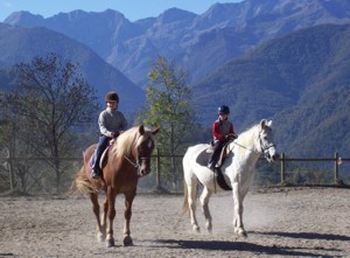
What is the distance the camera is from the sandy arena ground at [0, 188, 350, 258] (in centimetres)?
1029

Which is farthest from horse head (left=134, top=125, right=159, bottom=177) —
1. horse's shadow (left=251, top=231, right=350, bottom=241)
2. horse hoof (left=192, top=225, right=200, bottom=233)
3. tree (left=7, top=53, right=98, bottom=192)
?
tree (left=7, top=53, right=98, bottom=192)

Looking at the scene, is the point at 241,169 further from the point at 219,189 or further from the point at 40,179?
the point at 40,179

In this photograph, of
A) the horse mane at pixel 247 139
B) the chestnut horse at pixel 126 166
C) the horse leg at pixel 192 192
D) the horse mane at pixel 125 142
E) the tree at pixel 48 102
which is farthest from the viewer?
the tree at pixel 48 102

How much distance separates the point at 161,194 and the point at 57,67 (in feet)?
46.3

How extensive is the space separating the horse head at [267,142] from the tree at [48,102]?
23.3 m

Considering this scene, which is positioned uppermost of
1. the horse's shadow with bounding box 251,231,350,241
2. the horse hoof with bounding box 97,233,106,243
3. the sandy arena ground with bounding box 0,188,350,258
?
the horse hoof with bounding box 97,233,106,243

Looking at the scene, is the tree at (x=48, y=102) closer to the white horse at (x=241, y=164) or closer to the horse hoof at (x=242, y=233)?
the white horse at (x=241, y=164)

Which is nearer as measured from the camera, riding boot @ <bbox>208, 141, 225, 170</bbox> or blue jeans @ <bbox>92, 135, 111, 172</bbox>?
→ blue jeans @ <bbox>92, 135, 111, 172</bbox>

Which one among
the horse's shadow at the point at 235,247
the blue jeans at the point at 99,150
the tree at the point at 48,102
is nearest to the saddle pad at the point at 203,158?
the horse's shadow at the point at 235,247

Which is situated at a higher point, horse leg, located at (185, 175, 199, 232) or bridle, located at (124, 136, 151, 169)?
bridle, located at (124, 136, 151, 169)

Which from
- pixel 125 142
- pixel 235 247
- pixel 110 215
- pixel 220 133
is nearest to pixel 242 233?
pixel 235 247

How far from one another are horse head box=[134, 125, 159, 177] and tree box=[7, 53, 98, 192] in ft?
78.2

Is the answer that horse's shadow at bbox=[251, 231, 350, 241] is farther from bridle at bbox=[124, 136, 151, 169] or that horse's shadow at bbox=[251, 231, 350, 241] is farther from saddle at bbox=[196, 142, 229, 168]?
bridle at bbox=[124, 136, 151, 169]

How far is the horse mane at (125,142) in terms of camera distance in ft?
35.0
